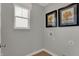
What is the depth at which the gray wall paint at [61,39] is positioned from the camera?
0.98 metres

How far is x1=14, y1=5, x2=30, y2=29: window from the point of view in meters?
1.03

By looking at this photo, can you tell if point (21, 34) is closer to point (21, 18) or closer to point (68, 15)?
point (21, 18)

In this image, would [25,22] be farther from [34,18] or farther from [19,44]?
[19,44]

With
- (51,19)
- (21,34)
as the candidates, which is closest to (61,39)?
(51,19)

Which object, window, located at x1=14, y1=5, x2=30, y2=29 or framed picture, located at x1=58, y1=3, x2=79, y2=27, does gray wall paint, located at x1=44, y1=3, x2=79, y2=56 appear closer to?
framed picture, located at x1=58, y1=3, x2=79, y2=27

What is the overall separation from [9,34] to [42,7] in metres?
0.49

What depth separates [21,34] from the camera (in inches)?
40.9

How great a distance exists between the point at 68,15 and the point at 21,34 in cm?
58

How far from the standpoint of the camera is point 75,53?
972 millimetres

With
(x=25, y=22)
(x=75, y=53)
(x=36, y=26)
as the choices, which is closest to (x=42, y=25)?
(x=36, y=26)

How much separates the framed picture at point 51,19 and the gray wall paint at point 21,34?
8 centimetres

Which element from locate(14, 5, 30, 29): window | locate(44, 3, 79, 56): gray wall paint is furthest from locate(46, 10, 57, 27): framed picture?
locate(14, 5, 30, 29): window

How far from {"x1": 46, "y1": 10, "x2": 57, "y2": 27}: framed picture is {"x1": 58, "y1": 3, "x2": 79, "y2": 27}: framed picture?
0.06 metres

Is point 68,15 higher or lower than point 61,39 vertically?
higher
